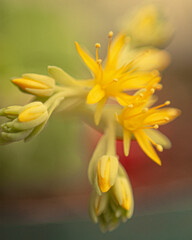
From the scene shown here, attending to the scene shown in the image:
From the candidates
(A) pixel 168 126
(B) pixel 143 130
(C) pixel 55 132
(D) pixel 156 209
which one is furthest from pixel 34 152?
(A) pixel 168 126

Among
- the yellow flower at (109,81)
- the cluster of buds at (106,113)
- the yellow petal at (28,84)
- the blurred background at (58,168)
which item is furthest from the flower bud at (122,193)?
the blurred background at (58,168)

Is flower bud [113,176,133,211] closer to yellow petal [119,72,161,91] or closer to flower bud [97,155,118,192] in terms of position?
flower bud [97,155,118,192]

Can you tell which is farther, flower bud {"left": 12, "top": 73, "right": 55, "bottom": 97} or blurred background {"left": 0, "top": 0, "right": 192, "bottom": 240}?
blurred background {"left": 0, "top": 0, "right": 192, "bottom": 240}

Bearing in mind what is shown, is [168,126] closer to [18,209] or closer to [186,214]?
[186,214]

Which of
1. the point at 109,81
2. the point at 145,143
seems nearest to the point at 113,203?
the point at 145,143

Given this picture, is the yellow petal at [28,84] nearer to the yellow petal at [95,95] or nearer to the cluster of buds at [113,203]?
the yellow petal at [95,95]

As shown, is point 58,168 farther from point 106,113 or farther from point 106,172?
point 106,172

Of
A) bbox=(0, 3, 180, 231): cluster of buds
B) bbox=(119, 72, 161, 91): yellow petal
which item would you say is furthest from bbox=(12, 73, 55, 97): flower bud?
bbox=(119, 72, 161, 91): yellow petal
